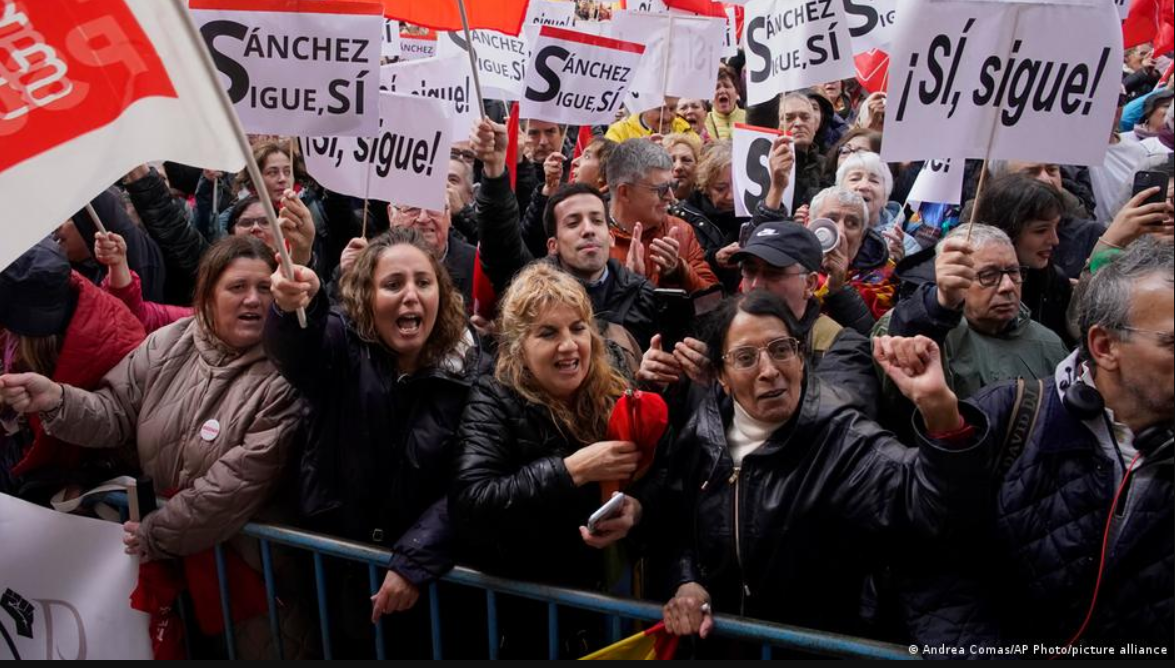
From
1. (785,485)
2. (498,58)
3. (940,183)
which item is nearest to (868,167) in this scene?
(940,183)

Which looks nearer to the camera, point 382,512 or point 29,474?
point 382,512

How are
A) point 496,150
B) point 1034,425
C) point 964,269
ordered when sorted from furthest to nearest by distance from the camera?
point 496,150, point 964,269, point 1034,425

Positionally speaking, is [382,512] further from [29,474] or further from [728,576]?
[29,474]

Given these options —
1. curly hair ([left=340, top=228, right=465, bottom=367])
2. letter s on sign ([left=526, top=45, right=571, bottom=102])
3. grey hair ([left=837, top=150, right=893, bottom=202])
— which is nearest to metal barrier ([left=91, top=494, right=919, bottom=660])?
curly hair ([left=340, top=228, right=465, bottom=367])

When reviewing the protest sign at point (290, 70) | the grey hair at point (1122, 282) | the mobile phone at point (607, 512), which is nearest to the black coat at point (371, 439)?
the mobile phone at point (607, 512)

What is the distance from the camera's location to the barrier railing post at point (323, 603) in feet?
10.8

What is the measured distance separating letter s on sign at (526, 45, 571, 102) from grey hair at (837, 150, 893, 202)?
6.35 feet

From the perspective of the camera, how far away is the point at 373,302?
11.1 ft

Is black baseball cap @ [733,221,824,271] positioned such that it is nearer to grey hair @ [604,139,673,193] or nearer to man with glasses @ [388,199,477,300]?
grey hair @ [604,139,673,193]

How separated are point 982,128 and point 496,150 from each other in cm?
217

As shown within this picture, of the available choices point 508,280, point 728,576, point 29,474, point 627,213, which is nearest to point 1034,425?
point 728,576

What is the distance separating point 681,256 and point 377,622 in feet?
9.51

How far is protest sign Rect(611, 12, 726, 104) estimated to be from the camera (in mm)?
6836

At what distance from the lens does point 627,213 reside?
5379mm
